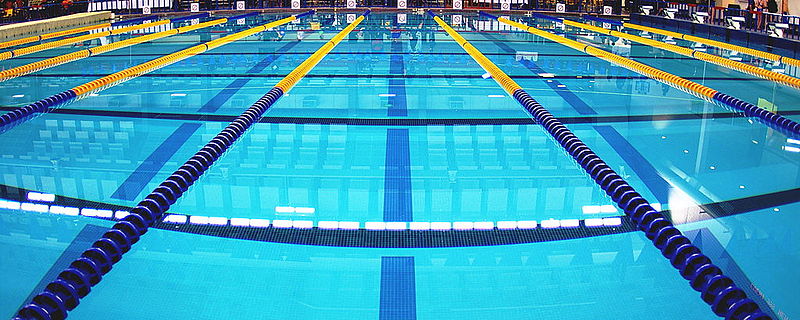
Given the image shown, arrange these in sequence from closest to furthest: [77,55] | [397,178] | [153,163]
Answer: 1. [397,178]
2. [153,163]
3. [77,55]

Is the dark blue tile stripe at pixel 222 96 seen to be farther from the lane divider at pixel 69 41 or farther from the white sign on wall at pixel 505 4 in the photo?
the white sign on wall at pixel 505 4

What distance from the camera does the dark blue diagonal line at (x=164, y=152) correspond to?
4.42 metres

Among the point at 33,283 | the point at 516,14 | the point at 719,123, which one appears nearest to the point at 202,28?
the point at 516,14

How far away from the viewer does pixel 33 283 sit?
10.1 feet

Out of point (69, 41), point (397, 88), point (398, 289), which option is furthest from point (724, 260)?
point (69, 41)

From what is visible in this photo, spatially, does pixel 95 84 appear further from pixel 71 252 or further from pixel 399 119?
pixel 71 252

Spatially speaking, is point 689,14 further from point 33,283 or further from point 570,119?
point 33,283

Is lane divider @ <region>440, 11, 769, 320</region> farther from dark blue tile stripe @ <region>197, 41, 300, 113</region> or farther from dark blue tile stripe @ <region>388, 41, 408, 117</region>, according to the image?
dark blue tile stripe @ <region>197, 41, 300, 113</region>

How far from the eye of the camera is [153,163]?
507 cm

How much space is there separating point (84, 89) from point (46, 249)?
4.37 metres

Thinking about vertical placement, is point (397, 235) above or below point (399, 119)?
below

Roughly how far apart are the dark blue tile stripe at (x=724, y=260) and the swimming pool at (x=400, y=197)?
13 millimetres

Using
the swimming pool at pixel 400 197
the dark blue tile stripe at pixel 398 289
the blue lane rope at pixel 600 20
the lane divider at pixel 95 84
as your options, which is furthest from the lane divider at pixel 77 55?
the blue lane rope at pixel 600 20

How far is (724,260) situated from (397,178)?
2105 mm
